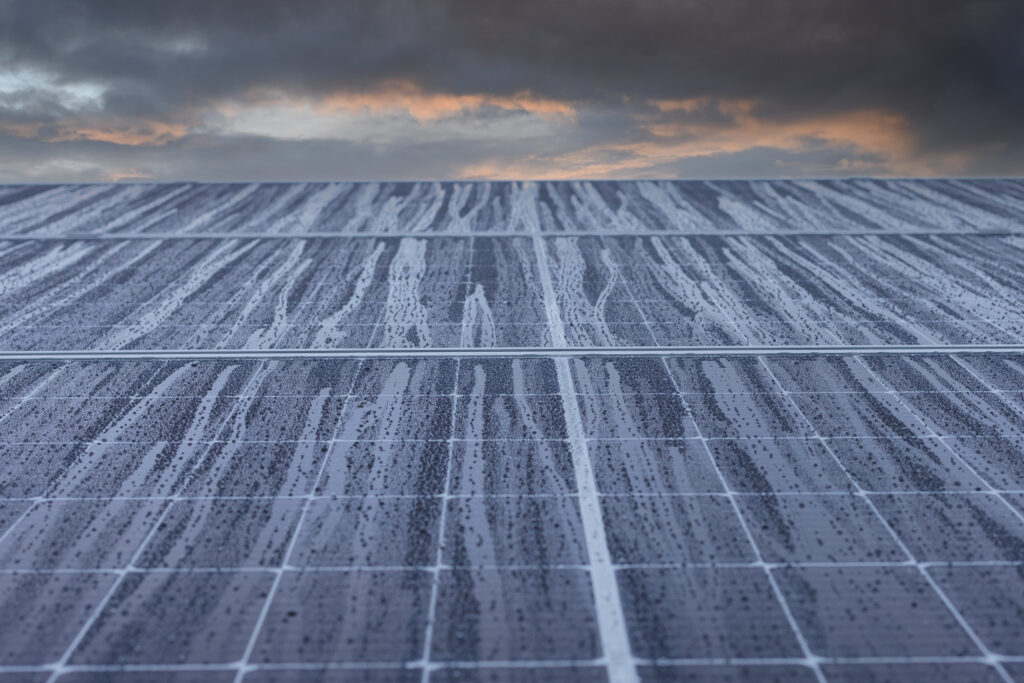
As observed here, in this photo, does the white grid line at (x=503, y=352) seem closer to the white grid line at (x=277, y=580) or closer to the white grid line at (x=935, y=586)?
the white grid line at (x=935, y=586)

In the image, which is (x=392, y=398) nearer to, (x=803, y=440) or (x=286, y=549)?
Answer: (x=286, y=549)

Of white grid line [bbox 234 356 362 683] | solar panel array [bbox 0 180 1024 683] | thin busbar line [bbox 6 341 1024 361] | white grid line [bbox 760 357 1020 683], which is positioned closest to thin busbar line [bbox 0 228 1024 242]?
solar panel array [bbox 0 180 1024 683]

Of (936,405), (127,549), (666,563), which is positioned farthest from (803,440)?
(127,549)

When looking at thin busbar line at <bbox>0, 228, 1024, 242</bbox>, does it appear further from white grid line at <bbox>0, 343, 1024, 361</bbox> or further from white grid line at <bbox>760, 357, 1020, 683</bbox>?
white grid line at <bbox>760, 357, 1020, 683</bbox>

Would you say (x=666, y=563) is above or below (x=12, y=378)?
below

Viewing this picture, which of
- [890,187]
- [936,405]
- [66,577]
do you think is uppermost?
[890,187]

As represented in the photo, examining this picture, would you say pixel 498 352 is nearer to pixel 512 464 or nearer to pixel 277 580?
pixel 512 464
